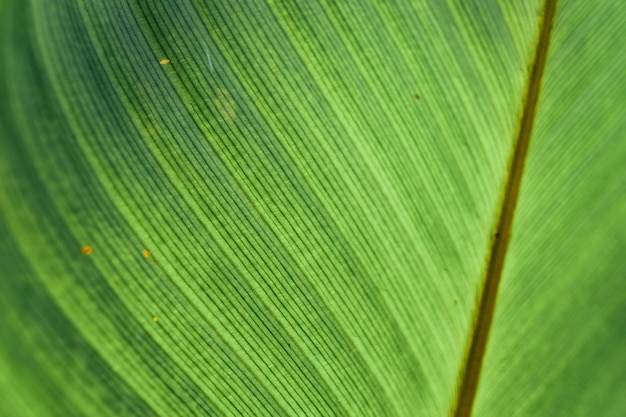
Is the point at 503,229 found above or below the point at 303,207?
below

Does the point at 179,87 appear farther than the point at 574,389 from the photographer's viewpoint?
No

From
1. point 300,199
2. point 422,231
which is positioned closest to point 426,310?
point 422,231

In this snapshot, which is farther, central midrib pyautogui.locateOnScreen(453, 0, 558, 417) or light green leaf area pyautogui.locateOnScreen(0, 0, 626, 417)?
central midrib pyautogui.locateOnScreen(453, 0, 558, 417)

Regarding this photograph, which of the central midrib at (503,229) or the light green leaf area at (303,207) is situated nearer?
the light green leaf area at (303,207)

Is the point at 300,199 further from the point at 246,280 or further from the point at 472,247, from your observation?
the point at 472,247
